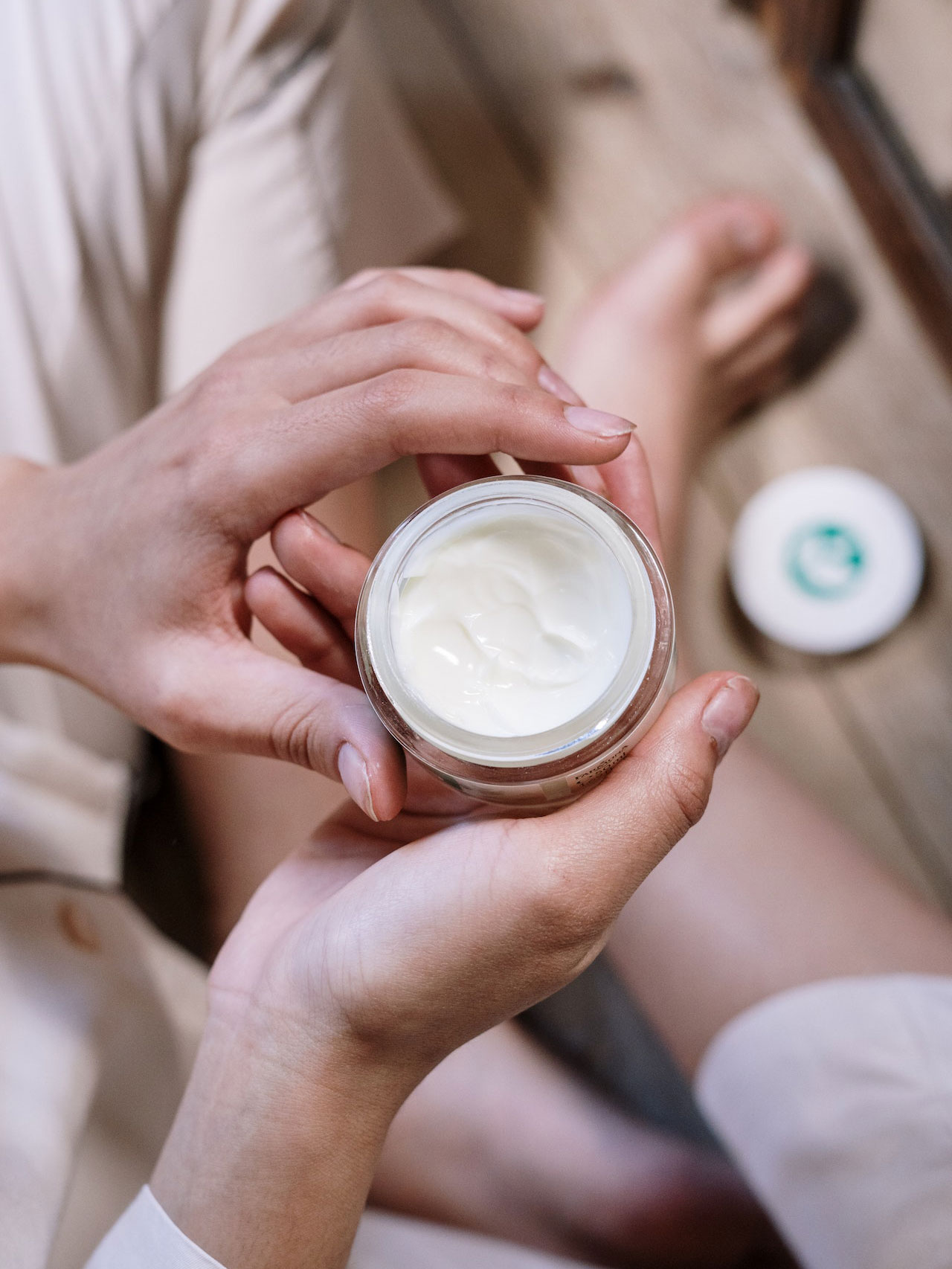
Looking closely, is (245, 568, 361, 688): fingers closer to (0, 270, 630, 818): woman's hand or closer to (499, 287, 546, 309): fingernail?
(0, 270, 630, 818): woman's hand

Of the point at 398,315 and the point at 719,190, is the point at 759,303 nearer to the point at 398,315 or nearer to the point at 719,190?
the point at 719,190

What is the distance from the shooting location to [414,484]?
1.03 meters

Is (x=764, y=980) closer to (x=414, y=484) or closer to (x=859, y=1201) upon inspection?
(x=859, y=1201)

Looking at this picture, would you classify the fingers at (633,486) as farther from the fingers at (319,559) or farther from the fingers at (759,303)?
the fingers at (759,303)

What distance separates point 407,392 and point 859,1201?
1.62ft

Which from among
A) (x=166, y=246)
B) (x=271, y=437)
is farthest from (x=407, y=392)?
(x=166, y=246)

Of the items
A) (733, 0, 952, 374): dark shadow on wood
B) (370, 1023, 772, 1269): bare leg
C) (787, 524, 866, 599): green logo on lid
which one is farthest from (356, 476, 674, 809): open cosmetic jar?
(733, 0, 952, 374): dark shadow on wood

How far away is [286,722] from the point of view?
20.5 inches

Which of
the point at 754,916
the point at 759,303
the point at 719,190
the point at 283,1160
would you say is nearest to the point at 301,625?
the point at 283,1160

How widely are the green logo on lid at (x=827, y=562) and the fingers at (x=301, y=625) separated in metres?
0.57

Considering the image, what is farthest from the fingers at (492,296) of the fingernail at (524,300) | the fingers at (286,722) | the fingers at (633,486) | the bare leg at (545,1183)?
the bare leg at (545,1183)

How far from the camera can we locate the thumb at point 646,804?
1.43 feet

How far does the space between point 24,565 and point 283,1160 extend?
347 mm

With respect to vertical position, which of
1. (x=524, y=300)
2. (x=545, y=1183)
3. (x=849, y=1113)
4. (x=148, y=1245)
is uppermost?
(x=524, y=300)
